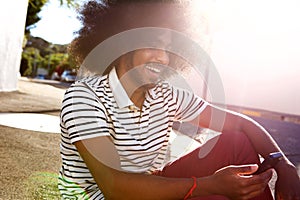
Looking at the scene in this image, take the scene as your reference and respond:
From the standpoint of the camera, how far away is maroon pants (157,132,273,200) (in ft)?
5.90

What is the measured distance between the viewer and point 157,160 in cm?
184

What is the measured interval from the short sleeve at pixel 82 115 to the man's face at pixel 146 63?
0.26m

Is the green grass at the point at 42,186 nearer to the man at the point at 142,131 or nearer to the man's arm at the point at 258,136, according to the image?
the man at the point at 142,131

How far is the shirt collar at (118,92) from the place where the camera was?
159cm

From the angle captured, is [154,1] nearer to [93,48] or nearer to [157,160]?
[93,48]

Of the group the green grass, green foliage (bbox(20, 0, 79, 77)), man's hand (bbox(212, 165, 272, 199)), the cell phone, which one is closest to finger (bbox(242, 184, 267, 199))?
man's hand (bbox(212, 165, 272, 199))

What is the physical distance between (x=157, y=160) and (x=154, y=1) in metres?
0.73

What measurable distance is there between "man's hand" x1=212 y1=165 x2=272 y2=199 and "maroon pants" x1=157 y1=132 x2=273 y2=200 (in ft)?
1.12

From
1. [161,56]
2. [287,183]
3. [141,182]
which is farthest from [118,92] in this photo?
[287,183]

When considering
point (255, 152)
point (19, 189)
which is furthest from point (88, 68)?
point (19, 189)

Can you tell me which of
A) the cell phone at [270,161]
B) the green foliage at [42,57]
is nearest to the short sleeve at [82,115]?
the cell phone at [270,161]

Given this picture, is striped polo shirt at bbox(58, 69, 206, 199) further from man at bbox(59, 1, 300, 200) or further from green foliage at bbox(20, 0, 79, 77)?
green foliage at bbox(20, 0, 79, 77)

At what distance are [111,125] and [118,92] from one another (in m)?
Answer: 0.14

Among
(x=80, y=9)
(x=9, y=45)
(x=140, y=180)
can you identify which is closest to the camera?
(x=140, y=180)
